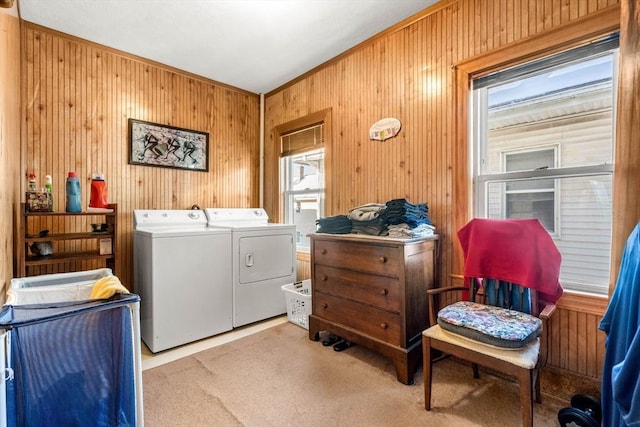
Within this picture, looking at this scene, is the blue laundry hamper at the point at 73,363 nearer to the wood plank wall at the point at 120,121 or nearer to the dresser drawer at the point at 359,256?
the dresser drawer at the point at 359,256

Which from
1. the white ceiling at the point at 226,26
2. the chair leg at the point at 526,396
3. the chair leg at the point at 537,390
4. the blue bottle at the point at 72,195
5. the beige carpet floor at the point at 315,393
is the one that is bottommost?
the beige carpet floor at the point at 315,393

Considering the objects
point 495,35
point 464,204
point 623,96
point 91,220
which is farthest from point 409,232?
point 91,220

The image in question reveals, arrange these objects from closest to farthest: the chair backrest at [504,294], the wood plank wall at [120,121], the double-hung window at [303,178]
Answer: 1. the chair backrest at [504,294]
2. the wood plank wall at [120,121]
3. the double-hung window at [303,178]

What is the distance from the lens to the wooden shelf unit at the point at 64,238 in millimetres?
2131

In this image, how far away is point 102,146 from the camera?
9.38ft

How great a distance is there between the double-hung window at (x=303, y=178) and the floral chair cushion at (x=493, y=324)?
1960 millimetres

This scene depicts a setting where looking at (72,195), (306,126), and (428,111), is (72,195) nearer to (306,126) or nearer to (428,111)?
(306,126)

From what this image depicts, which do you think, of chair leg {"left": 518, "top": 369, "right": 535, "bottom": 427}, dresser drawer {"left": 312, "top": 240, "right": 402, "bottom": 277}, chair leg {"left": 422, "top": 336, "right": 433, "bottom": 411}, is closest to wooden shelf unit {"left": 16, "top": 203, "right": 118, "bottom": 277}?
dresser drawer {"left": 312, "top": 240, "right": 402, "bottom": 277}

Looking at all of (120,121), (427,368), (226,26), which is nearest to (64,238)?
(120,121)

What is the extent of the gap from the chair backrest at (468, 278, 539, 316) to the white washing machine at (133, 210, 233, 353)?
6.59 feet

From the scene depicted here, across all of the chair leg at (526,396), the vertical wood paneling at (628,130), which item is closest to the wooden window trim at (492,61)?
the vertical wood paneling at (628,130)

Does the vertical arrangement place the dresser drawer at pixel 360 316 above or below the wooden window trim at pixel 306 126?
below

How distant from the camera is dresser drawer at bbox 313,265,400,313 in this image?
200 centimetres

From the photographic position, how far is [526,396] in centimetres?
130
